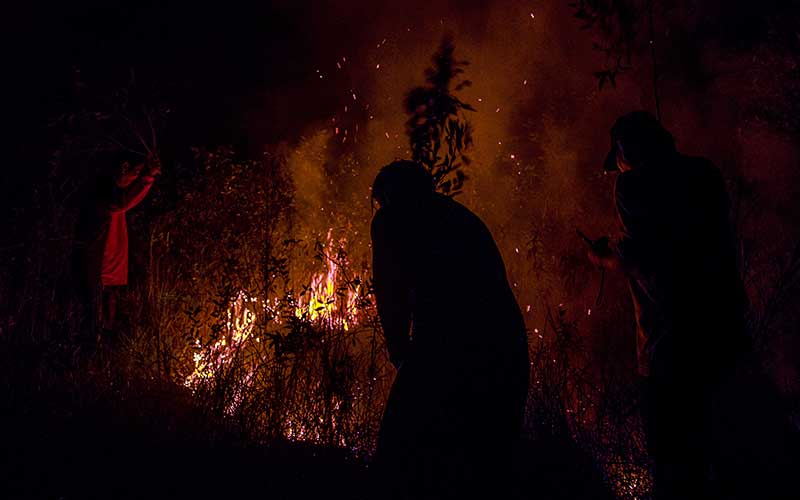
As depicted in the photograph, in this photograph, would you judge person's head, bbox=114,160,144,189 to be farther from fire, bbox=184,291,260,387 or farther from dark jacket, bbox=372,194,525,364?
dark jacket, bbox=372,194,525,364

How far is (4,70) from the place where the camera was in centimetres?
838

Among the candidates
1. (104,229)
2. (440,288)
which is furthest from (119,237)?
(440,288)

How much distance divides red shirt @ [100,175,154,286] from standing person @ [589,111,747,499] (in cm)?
452

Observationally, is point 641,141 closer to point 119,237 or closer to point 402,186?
point 402,186

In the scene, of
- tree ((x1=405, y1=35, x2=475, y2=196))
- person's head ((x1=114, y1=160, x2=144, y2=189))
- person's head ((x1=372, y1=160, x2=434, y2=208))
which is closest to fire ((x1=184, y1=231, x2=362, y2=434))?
tree ((x1=405, y1=35, x2=475, y2=196))

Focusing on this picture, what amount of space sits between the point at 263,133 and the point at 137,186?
473 cm

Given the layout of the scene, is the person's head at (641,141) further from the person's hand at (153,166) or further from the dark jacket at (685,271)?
the person's hand at (153,166)

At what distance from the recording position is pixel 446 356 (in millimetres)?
2305

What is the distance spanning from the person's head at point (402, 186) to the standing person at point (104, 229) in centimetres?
379

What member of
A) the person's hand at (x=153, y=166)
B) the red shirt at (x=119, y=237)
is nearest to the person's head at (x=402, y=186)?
the person's hand at (x=153, y=166)

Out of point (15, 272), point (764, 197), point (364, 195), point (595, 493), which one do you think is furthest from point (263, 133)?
point (595, 493)

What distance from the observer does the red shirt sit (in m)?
5.80

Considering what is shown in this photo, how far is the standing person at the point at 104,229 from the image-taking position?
575 cm

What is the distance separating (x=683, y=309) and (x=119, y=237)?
5.14 metres
